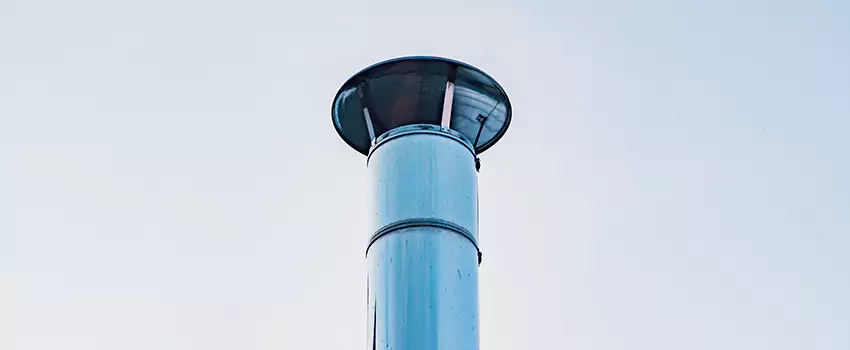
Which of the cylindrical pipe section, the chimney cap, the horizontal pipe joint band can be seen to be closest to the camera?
the cylindrical pipe section

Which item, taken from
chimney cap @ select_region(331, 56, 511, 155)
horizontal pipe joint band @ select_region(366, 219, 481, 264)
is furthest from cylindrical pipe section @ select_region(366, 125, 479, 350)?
chimney cap @ select_region(331, 56, 511, 155)

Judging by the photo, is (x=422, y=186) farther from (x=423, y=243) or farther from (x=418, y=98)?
(x=418, y=98)

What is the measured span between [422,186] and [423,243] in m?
0.56

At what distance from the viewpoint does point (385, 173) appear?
9758mm

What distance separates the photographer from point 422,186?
372 inches

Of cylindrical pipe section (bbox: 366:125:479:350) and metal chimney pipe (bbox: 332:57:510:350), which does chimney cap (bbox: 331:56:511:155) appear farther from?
cylindrical pipe section (bbox: 366:125:479:350)

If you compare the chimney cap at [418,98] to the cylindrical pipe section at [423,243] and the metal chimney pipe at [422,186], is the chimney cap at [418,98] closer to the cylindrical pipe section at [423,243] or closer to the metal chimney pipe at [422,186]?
the metal chimney pipe at [422,186]

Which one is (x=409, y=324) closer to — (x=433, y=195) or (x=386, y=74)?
(x=433, y=195)

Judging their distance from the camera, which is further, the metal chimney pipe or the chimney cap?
the chimney cap

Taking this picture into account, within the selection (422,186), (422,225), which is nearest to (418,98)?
(422,186)

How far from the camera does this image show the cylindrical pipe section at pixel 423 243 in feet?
28.4

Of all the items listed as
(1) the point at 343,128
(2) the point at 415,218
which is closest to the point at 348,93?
(1) the point at 343,128

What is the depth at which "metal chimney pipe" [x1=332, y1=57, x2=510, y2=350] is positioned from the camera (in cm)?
874

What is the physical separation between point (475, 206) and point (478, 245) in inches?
13.3
